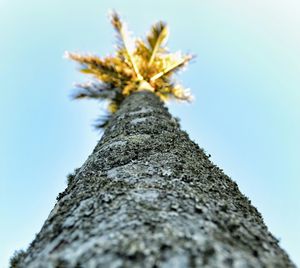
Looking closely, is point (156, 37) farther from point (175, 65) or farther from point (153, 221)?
point (153, 221)

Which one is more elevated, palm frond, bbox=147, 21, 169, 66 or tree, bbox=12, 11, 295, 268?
palm frond, bbox=147, 21, 169, 66

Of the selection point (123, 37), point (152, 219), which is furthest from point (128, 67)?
point (152, 219)

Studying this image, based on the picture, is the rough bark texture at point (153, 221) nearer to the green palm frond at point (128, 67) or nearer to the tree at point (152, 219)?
the tree at point (152, 219)

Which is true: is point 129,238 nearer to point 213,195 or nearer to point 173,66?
point 213,195

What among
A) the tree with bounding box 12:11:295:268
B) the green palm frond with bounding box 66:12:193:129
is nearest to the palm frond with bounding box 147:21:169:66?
the green palm frond with bounding box 66:12:193:129

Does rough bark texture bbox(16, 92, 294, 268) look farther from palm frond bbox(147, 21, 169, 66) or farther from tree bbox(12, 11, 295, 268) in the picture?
palm frond bbox(147, 21, 169, 66)

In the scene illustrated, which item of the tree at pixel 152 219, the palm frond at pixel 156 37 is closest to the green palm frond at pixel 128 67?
the palm frond at pixel 156 37

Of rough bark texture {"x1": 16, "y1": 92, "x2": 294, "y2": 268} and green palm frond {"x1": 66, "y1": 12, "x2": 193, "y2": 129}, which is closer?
rough bark texture {"x1": 16, "y1": 92, "x2": 294, "y2": 268}

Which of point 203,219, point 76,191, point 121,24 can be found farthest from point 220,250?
point 121,24
